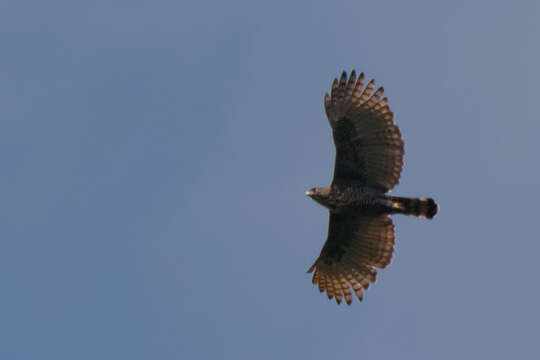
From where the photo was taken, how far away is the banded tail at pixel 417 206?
1870 cm

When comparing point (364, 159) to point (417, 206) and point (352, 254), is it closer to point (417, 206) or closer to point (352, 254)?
point (417, 206)

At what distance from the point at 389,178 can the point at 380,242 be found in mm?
1655

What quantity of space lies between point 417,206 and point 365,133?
1975 millimetres

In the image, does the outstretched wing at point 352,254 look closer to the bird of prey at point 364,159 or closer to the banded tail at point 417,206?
the bird of prey at point 364,159

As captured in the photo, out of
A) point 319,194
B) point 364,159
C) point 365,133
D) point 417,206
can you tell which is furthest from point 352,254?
point 365,133

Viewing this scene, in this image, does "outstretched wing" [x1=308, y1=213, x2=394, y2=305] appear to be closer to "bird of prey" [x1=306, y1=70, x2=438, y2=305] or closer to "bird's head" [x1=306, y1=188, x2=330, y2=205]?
"bird of prey" [x1=306, y1=70, x2=438, y2=305]

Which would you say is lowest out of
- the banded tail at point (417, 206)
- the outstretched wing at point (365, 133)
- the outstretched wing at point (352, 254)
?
the outstretched wing at point (352, 254)

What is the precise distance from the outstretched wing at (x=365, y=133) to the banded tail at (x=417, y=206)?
38cm

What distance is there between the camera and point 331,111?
1880 centimetres

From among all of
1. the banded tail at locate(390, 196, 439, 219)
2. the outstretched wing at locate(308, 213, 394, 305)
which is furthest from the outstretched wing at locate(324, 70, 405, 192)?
the outstretched wing at locate(308, 213, 394, 305)

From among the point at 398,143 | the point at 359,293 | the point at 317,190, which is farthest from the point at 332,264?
the point at 398,143

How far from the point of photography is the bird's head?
1902 centimetres

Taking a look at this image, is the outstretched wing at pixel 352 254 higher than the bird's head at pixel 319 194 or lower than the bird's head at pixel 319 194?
lower

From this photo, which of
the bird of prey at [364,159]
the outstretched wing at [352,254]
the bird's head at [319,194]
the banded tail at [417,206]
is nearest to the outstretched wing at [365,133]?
the bird of prey at [364,159]
